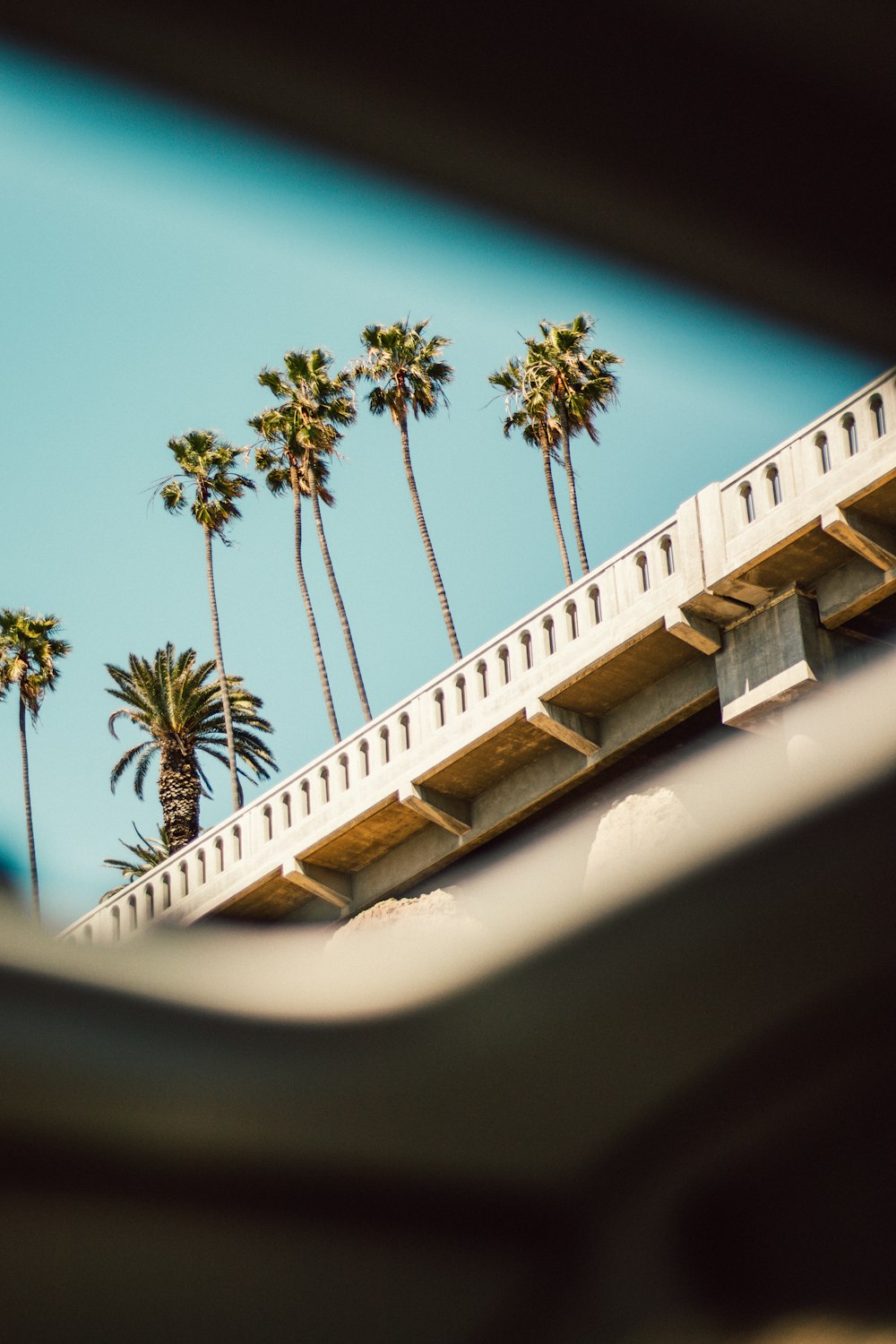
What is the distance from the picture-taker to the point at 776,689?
15.6 meters

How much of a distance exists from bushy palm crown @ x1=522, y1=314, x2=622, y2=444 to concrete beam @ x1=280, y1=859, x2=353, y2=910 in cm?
1641

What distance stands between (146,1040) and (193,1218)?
368mm

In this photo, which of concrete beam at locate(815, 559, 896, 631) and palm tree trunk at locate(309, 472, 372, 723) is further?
palm tree trunk at locate(309, 472, 372, 723)

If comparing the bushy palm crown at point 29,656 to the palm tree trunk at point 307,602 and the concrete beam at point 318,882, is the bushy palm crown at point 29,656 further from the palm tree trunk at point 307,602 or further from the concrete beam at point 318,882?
the concrete beam at point 318,882

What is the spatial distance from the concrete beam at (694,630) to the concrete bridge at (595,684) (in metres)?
0.02

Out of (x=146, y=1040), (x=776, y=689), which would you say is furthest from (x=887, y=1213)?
(x=776, y=689)

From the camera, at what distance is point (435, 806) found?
19.5 meters

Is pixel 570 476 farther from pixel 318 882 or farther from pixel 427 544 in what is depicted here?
pixel 318 882

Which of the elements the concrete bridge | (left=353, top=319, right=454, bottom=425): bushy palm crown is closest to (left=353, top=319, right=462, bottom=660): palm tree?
(left=353, top=319, right=454, bottom=425): bushy palm crown

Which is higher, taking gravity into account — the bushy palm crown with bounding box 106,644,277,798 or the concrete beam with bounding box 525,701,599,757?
the bushy palm crown with bounding box 106,644,277,798

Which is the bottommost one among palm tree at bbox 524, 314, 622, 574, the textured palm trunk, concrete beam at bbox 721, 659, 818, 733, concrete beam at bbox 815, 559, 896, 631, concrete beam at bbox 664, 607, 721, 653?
concrete beam at bbox 721, 659, 818, 733

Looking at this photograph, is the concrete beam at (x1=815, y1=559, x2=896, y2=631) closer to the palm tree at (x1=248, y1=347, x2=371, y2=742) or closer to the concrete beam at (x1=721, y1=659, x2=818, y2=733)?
the concrete beam at (x1=721, y1=659, x2=818, y2=733)

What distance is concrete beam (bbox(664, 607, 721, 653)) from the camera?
1653 centimetres

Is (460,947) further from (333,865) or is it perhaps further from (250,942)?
(333,865)
